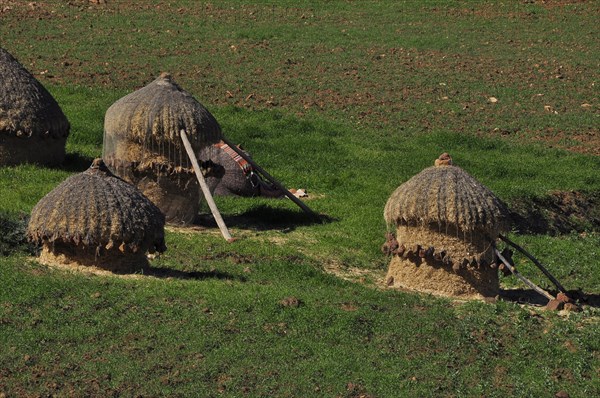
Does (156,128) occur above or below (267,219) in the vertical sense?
above

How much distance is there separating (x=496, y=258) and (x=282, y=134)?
9.73 m

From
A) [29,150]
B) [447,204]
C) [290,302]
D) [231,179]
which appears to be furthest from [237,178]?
[290,302]

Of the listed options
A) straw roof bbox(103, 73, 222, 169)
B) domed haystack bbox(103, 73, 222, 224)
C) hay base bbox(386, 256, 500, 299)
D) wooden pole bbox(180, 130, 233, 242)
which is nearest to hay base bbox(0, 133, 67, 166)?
straw roof bbox(103, 73, 222, 169)

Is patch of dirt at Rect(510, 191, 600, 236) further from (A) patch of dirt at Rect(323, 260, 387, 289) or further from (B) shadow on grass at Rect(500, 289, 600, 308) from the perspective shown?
(A) patch of dirt at Rect(323, 260, 387, 289)

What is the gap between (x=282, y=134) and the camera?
2459 cm

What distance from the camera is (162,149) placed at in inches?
714

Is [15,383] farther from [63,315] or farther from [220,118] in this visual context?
[220,118]

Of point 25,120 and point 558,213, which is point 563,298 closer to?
point 558,213

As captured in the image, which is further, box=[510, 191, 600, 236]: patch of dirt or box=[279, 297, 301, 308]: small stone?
box=[510, 191, 600, 236]: patch of dirt

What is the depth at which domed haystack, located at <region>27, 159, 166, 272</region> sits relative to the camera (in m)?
14.2

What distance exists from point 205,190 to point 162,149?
973 mm

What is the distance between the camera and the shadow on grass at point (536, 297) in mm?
15602

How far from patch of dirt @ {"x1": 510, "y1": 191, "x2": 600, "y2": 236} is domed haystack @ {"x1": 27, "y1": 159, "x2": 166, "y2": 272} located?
697cm

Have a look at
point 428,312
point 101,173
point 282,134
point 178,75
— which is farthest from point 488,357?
point 178,75
